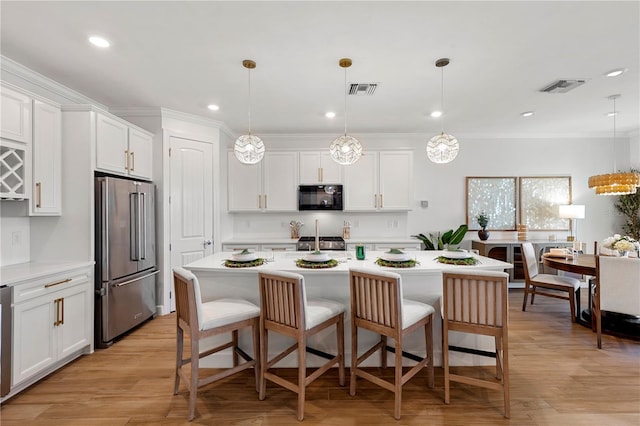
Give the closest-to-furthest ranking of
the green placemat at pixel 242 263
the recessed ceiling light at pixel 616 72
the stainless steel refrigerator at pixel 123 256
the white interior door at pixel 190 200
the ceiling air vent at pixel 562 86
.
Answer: the green placemat at pixel 242 263 < the recessed ceiling light at pixel 616 72 < the stainless steel refrigerator at pixel 123 256 < the ceiling air vent at pixel 562 86 < the white interior door at pixel 190 200

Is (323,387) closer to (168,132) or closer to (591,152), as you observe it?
(168,132)

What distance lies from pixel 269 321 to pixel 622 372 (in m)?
3.03

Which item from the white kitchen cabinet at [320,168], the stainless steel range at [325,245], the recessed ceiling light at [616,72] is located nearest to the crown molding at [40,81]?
the white kitchen cabinet at [320,168]

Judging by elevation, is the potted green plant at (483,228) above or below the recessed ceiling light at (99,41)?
below

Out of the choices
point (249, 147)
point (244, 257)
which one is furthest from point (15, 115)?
point (244, 257)

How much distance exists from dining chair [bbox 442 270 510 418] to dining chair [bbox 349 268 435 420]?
18cm

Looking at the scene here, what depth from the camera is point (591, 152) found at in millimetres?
5453

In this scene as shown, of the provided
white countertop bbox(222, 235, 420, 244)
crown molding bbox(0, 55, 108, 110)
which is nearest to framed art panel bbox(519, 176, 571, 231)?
white countertop bbox(222, 235, 420, 244)

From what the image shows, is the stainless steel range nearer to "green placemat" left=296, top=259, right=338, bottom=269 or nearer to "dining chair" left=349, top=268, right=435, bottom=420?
"green placemat" left=296, top=259, right=338, bottom=269

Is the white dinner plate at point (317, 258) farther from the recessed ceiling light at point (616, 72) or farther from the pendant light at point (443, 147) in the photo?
the recessed ceiling light at point (616, 72)

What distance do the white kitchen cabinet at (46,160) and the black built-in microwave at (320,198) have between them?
3046mm

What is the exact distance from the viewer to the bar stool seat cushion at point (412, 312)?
2107 millimetres

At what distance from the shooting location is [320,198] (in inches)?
198

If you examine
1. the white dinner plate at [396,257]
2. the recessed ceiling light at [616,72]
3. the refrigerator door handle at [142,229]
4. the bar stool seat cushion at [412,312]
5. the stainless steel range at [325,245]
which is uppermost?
Answer: the recessed ceiling light at [616,72]
